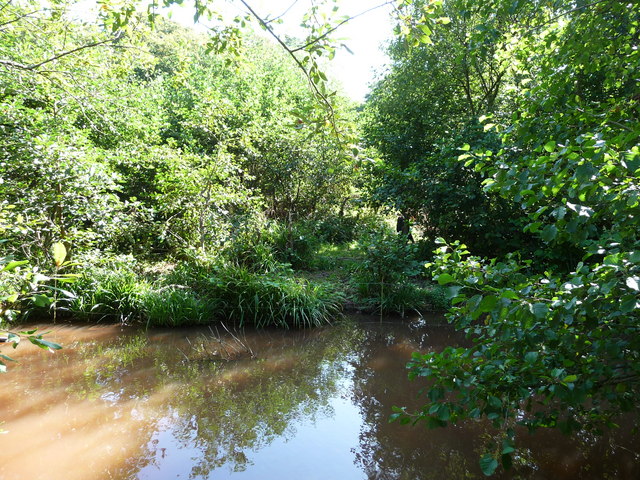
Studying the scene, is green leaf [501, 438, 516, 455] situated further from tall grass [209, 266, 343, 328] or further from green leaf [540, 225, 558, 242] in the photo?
tall grass [209, 266, 343, 328]

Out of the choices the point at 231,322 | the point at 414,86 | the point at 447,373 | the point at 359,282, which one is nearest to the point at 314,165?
the point at 414,86

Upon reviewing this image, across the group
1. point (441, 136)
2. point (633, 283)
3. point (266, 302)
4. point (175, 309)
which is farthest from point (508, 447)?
point (441, 136)

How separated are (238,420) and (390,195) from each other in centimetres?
571

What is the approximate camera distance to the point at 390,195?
8320mm

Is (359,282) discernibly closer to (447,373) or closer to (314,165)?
(314,165)

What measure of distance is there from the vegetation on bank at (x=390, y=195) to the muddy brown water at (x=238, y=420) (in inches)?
14.6

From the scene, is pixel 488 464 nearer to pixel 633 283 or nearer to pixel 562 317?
pixel 562 317

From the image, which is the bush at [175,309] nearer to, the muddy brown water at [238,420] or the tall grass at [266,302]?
the tall grass at [266,302]

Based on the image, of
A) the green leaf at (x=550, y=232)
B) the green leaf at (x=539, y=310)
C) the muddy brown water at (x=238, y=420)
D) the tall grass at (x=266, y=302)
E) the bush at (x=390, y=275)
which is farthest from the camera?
the bush at (x=390, y=275)

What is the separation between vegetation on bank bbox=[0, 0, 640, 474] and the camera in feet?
5.61

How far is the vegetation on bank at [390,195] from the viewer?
1711 millimetres

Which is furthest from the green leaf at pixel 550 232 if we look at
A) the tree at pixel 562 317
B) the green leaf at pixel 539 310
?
the green leaf at pixel 539 310

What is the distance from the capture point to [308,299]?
6.03 metres

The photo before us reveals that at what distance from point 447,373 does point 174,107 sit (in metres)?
11.6
